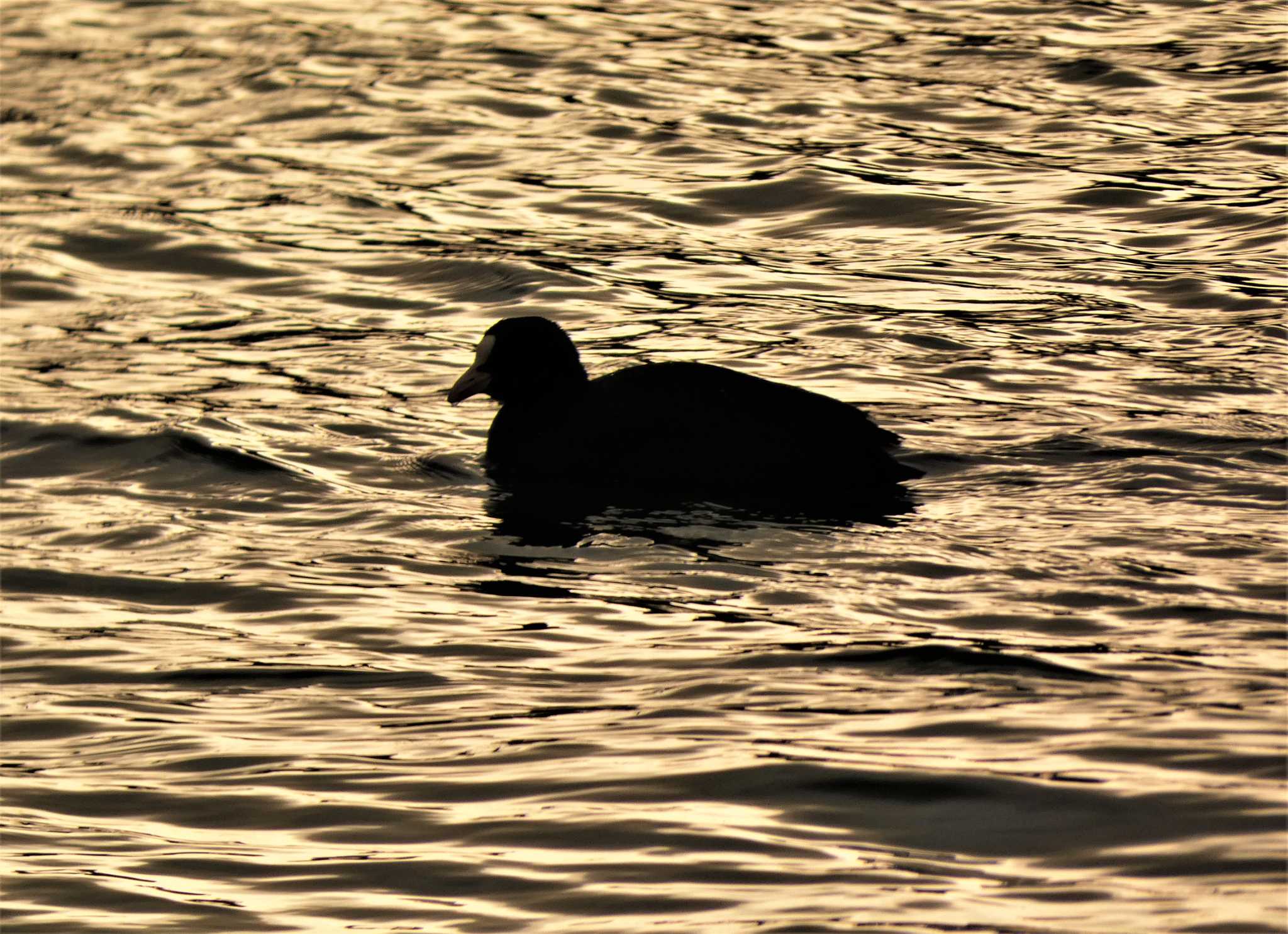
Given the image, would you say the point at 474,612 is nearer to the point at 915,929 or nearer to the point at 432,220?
the point at 915,929

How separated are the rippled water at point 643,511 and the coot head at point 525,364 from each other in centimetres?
49

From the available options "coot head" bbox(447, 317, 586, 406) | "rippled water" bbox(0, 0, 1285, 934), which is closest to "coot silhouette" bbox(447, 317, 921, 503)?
"coot head" bbox(447, 317, 586, 406)

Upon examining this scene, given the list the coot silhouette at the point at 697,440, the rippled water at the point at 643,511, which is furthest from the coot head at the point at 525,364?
the rippled water at the point at 643,511

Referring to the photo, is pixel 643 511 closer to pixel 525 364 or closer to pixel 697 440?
pixel 697 440

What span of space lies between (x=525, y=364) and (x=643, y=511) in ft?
4.59

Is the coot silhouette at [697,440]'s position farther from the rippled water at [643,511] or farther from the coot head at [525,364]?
the rippled water at [643,511]

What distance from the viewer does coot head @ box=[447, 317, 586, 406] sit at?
12.0 metres

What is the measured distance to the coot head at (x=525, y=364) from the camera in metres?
12.0

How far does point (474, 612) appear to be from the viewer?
32.1 ft

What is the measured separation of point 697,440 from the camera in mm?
11039

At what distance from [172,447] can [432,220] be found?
Answer: 15.0ft

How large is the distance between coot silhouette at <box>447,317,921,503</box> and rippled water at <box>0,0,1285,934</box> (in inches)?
13.6

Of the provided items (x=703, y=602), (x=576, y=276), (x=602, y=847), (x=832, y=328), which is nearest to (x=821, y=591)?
(x=703, y=602)

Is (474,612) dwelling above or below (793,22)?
below
